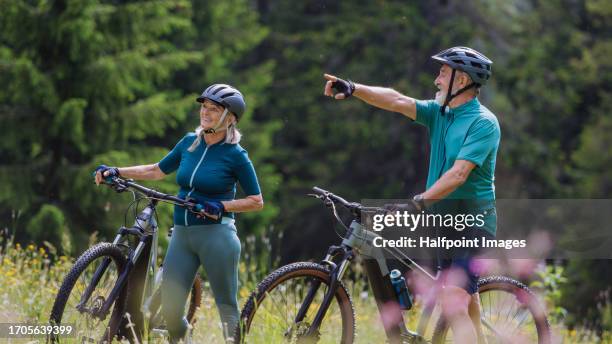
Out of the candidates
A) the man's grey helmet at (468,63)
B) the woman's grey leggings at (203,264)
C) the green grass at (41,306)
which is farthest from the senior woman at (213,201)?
the man's grey helmet at (468,63)

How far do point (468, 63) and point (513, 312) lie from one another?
177 cm

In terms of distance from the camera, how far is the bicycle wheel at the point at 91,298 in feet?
17.2

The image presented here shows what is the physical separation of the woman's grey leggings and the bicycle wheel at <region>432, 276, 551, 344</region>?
1.69 m

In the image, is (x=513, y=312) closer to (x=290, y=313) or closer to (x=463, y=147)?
(x=463, y=147)

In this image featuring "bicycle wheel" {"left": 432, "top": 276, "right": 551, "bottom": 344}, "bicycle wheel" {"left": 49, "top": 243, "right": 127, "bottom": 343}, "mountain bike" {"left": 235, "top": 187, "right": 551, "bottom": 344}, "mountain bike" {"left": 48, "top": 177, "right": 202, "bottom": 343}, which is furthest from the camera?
"bicycle wheel" {"left": 432, "top": 276, "right": 551, "bottom": 344}

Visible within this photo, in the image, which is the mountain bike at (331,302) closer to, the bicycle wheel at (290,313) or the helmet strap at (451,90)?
the bicycle wheel at (290,313)

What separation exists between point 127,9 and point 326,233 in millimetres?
12408

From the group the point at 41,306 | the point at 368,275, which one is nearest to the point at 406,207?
the point at 368,275

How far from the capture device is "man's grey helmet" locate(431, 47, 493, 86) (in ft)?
18.8

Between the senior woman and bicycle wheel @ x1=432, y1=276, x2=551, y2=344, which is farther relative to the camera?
bicycle wheel @ x1=432, y1=276, x2=551, y2=344

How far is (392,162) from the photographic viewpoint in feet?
83.2

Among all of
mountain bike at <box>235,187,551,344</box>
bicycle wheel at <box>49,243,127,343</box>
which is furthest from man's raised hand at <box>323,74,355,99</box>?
bicycle wheel at <box>49,243,127,343</box>

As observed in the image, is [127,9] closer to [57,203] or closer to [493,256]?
[57,203]

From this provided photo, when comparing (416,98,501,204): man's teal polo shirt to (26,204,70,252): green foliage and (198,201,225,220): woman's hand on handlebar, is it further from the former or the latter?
(26,204,70,252): green foliage
